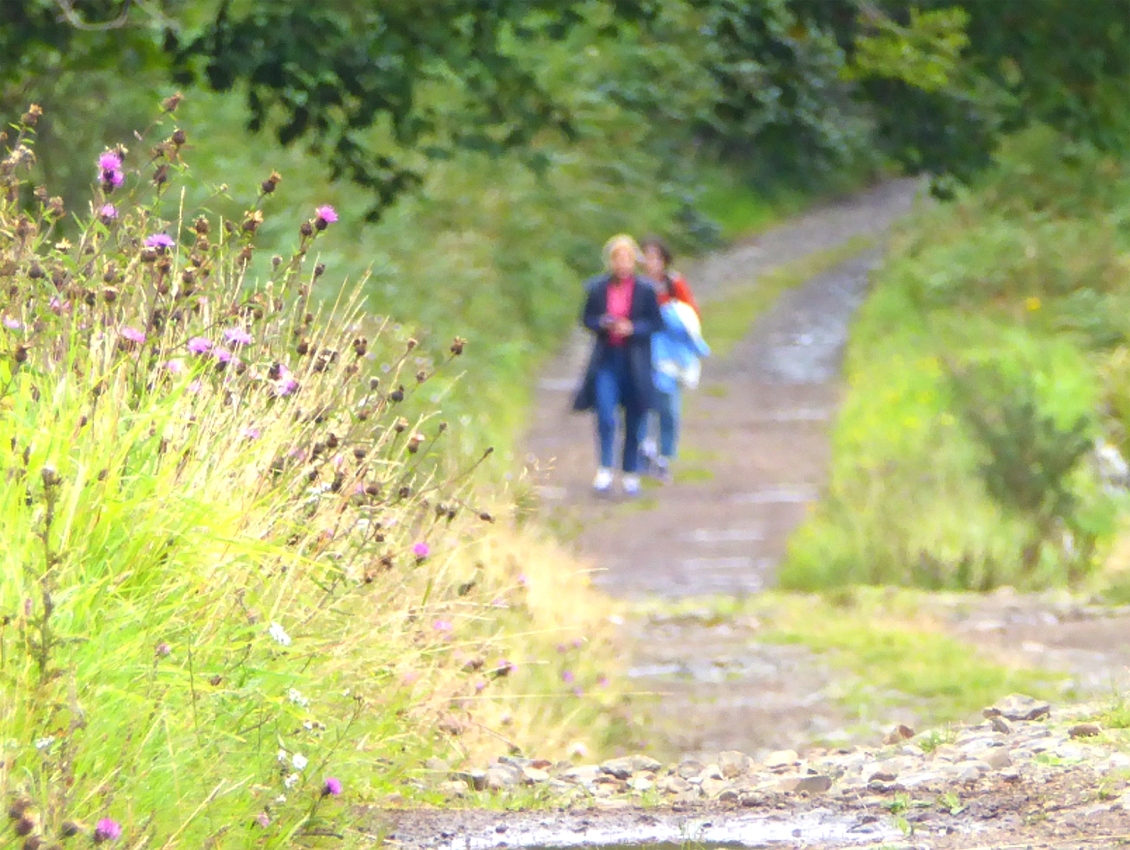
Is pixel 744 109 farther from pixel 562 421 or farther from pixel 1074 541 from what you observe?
pixel 562 421

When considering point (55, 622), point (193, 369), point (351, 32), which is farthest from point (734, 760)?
point (351, 32)

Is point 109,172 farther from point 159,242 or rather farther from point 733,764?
point 733,764

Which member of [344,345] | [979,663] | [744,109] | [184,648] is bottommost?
[979,663]

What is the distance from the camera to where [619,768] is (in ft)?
20.4

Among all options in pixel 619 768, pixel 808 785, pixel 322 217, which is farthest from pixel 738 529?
pixel 322 217

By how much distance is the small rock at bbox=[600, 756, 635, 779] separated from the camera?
6.13 m

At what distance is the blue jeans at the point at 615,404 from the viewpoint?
14773 millimetres

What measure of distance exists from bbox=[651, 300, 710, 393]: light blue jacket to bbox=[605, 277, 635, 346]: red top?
378 millimetres

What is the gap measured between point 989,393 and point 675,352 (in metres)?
2.41

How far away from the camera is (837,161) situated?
11055 mm

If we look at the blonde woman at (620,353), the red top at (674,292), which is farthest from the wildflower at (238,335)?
the red top at (674,292)

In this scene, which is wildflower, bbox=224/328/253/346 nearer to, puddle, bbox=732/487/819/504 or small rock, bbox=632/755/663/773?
small rock, bbox=632/755/663/773

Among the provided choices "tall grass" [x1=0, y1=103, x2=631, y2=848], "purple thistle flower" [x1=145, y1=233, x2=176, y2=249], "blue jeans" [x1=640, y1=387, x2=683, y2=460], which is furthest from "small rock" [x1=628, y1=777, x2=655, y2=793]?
"blue jeans" [x1=640, y1=387, x2=683, y2=460]

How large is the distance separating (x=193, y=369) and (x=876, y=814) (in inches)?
77.4
